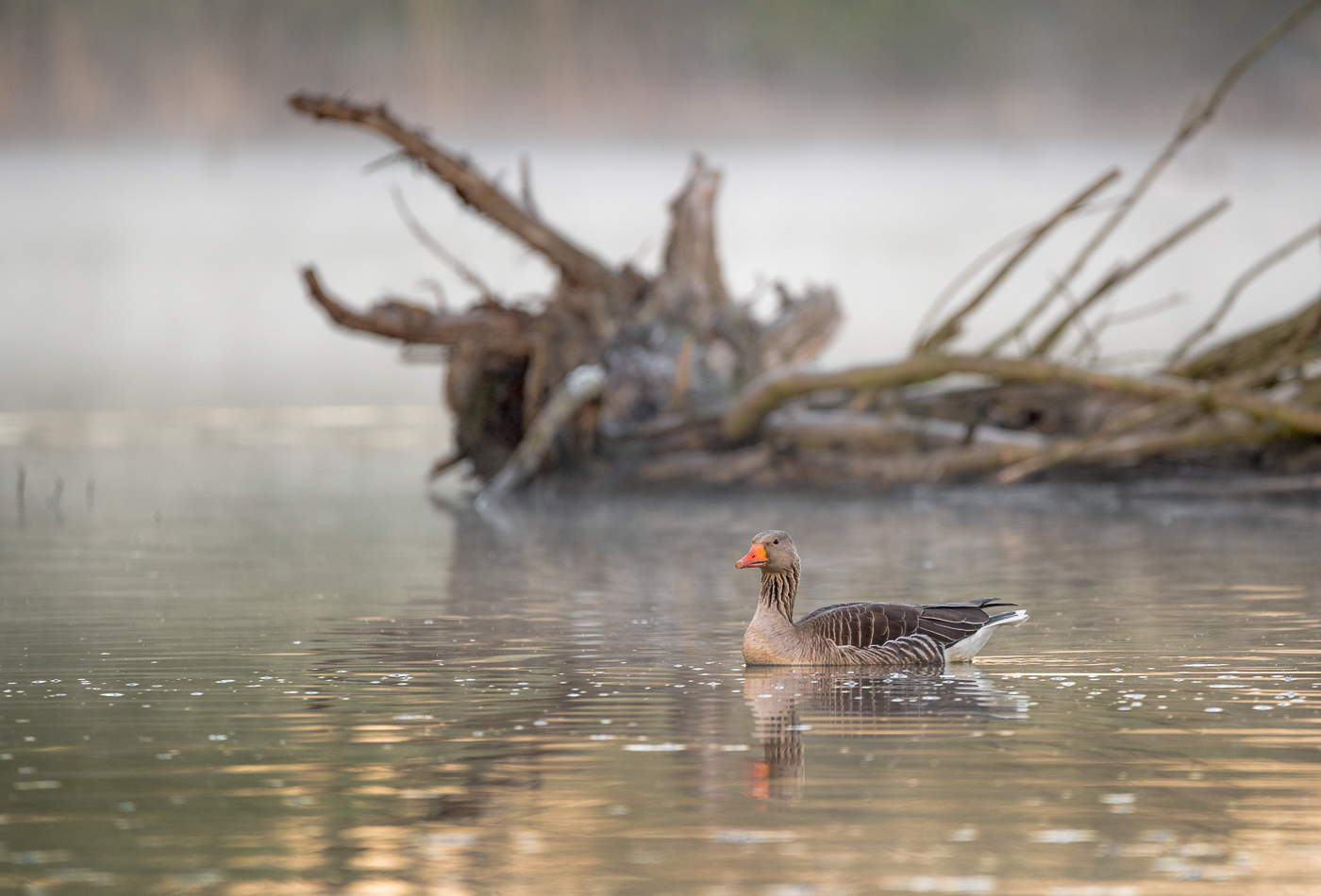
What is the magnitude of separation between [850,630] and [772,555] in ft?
2.05

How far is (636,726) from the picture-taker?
9734 millimetres

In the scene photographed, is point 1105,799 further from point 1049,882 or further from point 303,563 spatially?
point 303,563

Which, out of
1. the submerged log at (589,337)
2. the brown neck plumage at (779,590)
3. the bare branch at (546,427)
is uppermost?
the submerged log at (589,337)

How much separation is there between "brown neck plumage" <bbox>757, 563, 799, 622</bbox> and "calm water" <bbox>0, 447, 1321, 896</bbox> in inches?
17.8

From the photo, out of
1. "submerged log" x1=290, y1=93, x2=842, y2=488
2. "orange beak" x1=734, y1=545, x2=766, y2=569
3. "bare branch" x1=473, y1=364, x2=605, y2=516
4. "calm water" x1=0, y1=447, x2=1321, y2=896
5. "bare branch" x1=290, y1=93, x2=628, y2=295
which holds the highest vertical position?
"bare branch" x1=290, y1=93, x2=628, y2=295

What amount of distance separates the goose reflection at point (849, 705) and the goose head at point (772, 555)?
0.59 meters

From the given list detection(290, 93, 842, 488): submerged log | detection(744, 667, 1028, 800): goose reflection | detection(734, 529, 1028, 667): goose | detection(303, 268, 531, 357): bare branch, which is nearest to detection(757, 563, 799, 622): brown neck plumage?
detection(734, 529, 1028, 667): goose

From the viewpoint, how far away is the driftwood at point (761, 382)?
73.8 ft

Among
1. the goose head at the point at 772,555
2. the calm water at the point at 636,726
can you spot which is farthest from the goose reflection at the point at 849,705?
the goose head at the point at 772,555

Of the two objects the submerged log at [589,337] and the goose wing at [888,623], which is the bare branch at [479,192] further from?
the goose wing at [888,623]

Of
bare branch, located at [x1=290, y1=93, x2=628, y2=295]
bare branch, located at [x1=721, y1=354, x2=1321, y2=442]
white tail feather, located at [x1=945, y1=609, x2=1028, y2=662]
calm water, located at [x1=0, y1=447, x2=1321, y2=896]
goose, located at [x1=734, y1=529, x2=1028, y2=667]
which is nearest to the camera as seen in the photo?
calm water, located at [x1=0, y1=447, x2=1321, y2=896]

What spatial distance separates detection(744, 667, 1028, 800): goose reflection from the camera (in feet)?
29.5

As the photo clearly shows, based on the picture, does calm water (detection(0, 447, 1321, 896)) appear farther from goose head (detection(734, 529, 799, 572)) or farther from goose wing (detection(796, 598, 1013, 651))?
goose head (detection(734, 529, 799, 572))

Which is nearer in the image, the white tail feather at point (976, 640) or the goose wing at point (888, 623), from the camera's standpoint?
the goose wing at point (888, 623)
